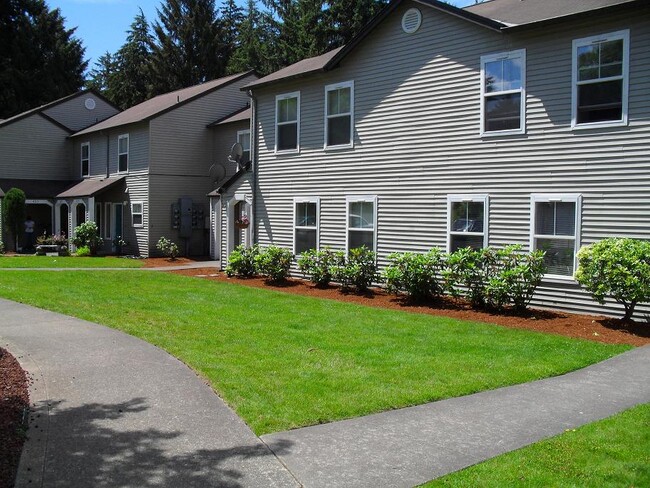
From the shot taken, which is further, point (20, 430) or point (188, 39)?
point (188, 39)

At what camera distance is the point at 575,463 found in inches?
193

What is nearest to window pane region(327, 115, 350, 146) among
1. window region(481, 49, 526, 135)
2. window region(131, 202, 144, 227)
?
window region(481, 49, 526, 135)

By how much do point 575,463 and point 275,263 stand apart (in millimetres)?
12645

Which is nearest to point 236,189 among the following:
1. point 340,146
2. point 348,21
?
point 340,146

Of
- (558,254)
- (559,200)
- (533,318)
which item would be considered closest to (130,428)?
(533,318)

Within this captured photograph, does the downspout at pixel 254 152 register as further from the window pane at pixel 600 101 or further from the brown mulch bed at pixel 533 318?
the window pane at pixel 600 101

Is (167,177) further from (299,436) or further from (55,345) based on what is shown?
(299,436)

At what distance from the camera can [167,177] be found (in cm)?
2691

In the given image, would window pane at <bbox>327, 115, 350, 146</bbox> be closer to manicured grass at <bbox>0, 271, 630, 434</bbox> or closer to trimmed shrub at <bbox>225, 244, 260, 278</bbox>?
trimmed shrub at <bbox>225, 244, 260, 278</bbox>

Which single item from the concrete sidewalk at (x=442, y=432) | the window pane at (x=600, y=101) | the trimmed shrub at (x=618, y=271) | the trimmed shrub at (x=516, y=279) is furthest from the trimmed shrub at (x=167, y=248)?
the concrete sidewalk at (x=442, y=432)

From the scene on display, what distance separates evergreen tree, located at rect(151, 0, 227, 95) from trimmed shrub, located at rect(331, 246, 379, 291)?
41523mm

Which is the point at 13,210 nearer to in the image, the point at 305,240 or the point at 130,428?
the point at 305,240

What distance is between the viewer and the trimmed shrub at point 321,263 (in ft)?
52.4

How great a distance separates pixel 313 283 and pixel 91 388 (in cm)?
1036
